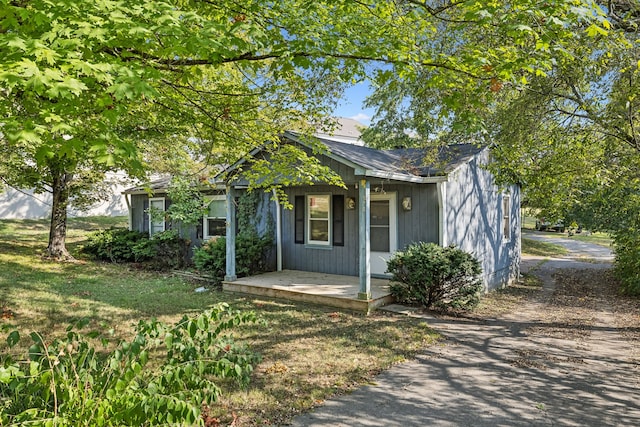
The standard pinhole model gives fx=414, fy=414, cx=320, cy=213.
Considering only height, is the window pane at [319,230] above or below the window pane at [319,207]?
below

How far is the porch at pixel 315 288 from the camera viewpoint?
25.7ft

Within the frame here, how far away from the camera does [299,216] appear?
423 inches

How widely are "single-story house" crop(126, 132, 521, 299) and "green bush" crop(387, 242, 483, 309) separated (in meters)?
0.73

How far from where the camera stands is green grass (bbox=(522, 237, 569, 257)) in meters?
21.8

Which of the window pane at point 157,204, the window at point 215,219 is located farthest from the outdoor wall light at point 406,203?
the window pane at point 157,204

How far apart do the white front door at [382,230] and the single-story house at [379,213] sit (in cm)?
2

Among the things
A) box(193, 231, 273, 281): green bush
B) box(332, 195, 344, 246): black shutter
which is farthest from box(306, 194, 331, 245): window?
box(193, 231, 273, 281): green bush

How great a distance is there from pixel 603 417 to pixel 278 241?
27.1ft

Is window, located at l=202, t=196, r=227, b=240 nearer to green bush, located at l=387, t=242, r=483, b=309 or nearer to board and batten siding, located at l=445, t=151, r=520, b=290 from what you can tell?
green bush, located at l=387, t=242, r=483, b=309

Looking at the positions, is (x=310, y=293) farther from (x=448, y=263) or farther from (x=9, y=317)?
(x=9, y=317)

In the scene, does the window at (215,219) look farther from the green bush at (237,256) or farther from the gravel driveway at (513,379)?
the gravel driveway at (513,379)

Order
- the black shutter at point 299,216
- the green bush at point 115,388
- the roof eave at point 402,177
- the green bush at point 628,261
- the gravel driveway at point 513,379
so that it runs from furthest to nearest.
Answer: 1. the black shutter at point 299,216
2. the green bush at point 628,261
3. the roof eave at point 402,177
4. the gravel driveway at point 513,379
5. the green bush at point 115,388

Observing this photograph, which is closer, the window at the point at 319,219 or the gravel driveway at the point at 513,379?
the gravel driveway at the point at 513,379

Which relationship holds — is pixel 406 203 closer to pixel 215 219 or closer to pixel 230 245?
pixel 230 245
